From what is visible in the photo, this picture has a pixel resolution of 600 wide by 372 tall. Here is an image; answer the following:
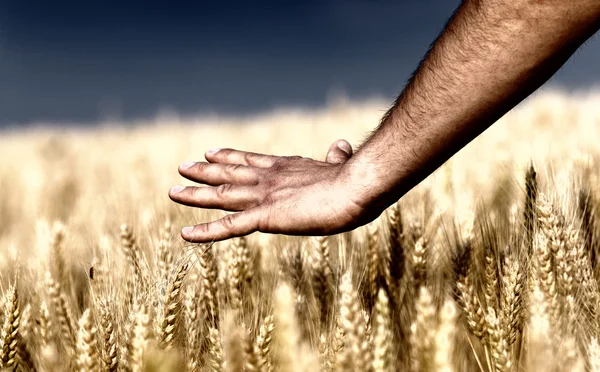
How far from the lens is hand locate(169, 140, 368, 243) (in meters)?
1.29

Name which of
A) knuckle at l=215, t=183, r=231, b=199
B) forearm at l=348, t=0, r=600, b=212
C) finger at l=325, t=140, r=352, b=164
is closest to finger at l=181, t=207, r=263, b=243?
knuckle at l=215, t=183, r=231, b=199

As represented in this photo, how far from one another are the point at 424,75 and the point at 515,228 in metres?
0.59

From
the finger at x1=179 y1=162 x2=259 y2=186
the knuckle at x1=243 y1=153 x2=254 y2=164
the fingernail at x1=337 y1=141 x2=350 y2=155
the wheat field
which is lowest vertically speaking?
the wheat field

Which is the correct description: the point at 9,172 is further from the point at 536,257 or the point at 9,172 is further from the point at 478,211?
the point at 536,257

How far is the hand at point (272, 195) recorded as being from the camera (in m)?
1.29

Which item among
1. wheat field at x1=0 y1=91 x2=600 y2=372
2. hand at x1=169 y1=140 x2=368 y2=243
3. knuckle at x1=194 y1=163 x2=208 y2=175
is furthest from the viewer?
knuckle at x1=194 y1=163 x2=208 y2=175

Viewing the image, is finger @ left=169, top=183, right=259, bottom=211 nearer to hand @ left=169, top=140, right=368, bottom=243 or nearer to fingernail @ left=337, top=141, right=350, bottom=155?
hand @ left=169, top=140, right=368, bottom=243

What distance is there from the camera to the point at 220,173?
1599 mm

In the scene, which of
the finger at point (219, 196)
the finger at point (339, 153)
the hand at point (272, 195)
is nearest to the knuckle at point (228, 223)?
the hand at point (272, 195)

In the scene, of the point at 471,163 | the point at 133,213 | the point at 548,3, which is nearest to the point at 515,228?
the point at 548,3

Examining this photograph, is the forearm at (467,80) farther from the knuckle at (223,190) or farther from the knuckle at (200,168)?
the knuckle at (200,168)

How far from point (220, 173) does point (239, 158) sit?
117 mm

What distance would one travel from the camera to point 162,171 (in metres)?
4.43

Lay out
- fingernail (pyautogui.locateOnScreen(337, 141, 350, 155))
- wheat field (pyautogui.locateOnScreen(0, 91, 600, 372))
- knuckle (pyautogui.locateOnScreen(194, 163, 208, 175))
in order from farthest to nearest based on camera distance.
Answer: fingernail (pyautogui.locateOnScreen(337, 141, 350, 155)) < knuckle (pyautogui.locateOnScreen(194, 163, 208, 175)) < wheat field (pyautogui.locateOnScreen(0, 91, 600, 372))
